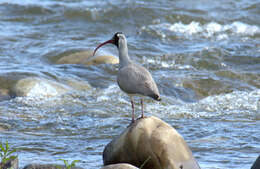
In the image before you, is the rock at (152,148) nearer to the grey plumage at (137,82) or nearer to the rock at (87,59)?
the grey plumage at (137,82)

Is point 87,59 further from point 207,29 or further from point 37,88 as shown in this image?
point 207,29

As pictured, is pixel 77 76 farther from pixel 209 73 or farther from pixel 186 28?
pixel 186 28

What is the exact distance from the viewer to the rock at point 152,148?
5.16 meters

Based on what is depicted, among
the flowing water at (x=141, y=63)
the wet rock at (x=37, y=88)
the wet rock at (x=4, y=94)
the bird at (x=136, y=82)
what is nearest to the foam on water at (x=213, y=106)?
the flowing water at (x=141, y=63)

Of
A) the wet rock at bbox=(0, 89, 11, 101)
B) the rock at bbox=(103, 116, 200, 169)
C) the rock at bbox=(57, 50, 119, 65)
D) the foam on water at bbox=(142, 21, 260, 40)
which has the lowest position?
the wet rock at bbox=(0, 89, 11, 101)

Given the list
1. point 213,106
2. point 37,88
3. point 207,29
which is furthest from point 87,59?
point 207,29

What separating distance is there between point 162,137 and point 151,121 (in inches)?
9.5

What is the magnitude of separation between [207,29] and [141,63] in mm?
4154

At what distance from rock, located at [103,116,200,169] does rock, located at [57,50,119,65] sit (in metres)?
6.40

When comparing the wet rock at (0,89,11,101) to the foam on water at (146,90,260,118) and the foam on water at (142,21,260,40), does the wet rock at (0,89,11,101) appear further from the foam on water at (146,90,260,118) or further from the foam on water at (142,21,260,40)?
the foam on water at (142,21,260,40)

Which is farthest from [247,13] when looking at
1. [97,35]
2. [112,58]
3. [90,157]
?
[90,157]

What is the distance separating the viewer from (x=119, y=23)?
15781 mm

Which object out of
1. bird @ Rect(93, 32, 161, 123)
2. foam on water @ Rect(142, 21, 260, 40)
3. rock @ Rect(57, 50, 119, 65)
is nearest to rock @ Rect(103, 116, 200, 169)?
bird @ Rect(93, 32, 161, 123)

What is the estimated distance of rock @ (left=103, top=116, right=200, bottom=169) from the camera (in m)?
5.16
